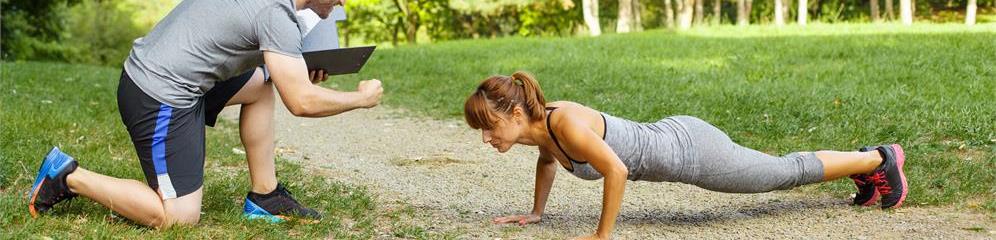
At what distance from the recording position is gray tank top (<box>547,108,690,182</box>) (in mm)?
4328

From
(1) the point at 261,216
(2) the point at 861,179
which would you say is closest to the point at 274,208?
(1) the point at 261,216

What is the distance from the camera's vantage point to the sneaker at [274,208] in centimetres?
461

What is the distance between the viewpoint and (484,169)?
21.3ft

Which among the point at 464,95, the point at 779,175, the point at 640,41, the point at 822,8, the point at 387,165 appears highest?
the point at 779,175

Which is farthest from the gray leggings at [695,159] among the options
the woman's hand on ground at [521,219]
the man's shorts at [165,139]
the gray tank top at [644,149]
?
the man's shorts at [165,139]

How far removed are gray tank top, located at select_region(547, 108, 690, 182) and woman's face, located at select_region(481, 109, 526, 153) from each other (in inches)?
6.6

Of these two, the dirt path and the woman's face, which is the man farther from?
the dirt path

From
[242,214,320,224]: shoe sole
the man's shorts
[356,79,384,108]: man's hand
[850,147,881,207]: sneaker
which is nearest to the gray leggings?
[850,147,881,207]: sneaker

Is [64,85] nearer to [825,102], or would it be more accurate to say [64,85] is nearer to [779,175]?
[825,102]

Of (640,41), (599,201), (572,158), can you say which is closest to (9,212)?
(572,158)

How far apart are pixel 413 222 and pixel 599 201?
3.59 ft

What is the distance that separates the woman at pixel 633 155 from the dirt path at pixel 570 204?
0.18 meters

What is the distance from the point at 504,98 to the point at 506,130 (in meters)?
0.14

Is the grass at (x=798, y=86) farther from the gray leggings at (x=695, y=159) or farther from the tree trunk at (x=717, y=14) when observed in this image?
the tree trunk at (x=717, y=14)
